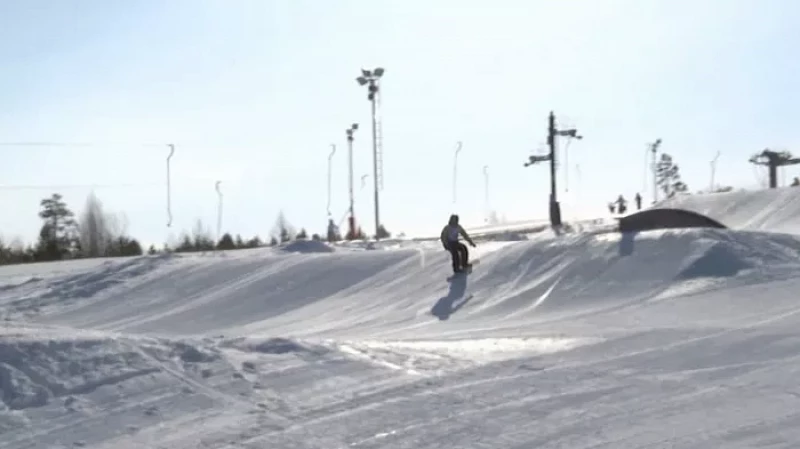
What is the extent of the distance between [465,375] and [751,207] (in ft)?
104

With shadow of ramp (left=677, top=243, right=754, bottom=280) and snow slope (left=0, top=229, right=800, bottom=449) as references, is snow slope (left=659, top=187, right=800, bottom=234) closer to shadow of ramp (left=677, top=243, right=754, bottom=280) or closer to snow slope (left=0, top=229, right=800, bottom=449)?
shadow of ramp (left=677, top=243, right=754, bottom=280)

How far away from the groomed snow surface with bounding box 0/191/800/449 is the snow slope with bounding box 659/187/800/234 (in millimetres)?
16065

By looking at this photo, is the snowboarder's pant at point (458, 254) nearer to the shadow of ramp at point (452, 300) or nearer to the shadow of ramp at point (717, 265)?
the shadow of ramp at point (452, 300)

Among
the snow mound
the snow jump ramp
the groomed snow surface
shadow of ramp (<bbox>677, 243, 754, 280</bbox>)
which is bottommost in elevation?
the groomed snow surface

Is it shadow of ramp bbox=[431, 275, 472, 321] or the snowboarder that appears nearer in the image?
shadow of ramp bbox=[431, 275, 472, 321]

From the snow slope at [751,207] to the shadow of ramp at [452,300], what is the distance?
15240 millimetres

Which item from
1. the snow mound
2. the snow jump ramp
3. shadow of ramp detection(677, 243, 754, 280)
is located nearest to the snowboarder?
shadow of ramp detection(677, 243, 754, 280)

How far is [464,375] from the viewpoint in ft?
39.3

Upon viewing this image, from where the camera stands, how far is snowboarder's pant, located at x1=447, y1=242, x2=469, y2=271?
997 inches

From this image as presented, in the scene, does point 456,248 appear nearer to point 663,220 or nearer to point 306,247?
point 663,220

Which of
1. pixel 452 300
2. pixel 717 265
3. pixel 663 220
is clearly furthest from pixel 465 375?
pixel 663 220

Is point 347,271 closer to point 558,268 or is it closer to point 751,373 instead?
point 558,268

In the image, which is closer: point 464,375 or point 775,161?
→ point 464,375

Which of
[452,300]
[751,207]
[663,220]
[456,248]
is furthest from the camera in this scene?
[751,207]
